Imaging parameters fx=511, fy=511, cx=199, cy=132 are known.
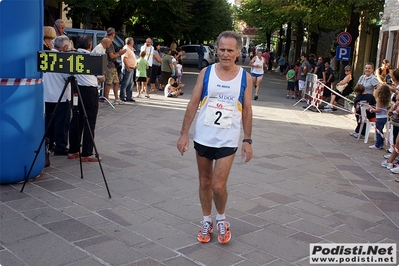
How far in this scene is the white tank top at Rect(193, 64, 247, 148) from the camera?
4.42m

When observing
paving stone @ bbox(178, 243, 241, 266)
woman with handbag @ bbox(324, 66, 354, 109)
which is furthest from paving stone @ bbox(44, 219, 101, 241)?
woman with handbag @ bbox(324, 66, 354, 109)

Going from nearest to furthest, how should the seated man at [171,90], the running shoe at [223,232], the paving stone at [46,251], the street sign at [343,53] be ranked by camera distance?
1. the paving stone at [46,251]
2. the running shoe at [223,232]
3. the seated man at [171,90]
4. the street sign at [343,53]

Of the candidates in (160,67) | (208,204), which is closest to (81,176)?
(208,204)

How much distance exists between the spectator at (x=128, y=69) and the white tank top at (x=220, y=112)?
9.29 meters

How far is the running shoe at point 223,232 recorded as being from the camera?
4609 mm

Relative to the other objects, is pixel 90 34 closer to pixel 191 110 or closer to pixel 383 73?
pixel 383 73

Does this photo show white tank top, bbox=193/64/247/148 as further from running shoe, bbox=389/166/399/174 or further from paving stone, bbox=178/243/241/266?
running shoe, bbox=389/166/399/174

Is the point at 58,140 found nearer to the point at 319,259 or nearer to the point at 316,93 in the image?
the point at 319,259

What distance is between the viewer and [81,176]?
260 inches

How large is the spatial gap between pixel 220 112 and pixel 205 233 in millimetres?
1124

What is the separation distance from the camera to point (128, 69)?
14.1m

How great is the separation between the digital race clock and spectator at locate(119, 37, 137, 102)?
758 centimetres

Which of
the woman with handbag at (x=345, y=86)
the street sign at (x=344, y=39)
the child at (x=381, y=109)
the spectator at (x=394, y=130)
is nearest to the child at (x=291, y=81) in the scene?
the street sign at (x=344, y=39)

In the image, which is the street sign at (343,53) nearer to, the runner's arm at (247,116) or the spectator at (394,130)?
the spectator at (394,130)
